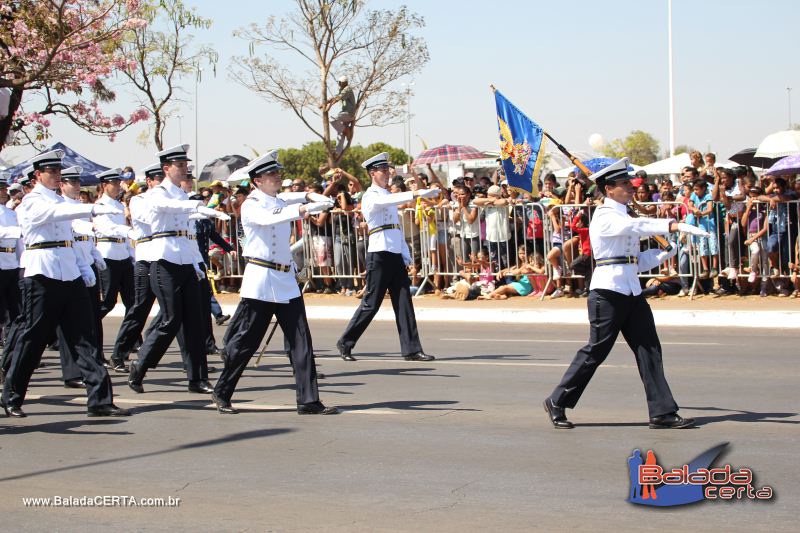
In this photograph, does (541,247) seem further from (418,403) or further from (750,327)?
(418,403)

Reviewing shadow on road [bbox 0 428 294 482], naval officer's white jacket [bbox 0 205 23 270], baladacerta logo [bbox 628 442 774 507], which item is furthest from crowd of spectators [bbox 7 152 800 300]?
baladacerta logo [bbox 628 442 774 507]

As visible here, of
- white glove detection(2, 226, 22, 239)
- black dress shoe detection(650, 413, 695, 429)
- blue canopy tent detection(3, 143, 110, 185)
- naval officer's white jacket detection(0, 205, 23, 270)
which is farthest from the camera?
blue canopy tent detection(3, 143, 110, 185)

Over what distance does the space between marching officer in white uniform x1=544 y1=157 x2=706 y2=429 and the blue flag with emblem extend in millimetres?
8468

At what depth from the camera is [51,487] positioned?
23.6 feet

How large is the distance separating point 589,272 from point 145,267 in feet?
28.2

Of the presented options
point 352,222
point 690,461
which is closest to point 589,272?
point 352,222

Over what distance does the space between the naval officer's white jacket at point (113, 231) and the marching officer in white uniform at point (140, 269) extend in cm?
16

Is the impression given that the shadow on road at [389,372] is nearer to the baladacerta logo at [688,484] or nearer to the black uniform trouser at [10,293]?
the black uniform trouser at [10,293]

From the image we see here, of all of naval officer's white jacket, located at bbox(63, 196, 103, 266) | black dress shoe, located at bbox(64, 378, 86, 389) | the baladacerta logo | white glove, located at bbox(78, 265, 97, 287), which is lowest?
the baladacerta logo

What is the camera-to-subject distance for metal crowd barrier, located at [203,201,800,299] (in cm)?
1738

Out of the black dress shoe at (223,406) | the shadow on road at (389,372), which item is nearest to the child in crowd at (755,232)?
the shadow on road at (389,372)

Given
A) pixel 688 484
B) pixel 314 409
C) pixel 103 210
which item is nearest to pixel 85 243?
pixel 103 210

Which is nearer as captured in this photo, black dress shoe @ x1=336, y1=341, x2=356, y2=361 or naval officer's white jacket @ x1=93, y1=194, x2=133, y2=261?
naval officer's white jacket @ x1=93, y1=194, x2=133, y2=261

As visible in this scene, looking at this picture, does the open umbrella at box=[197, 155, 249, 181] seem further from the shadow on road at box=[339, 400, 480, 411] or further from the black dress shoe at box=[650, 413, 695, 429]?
the black dress shoe at box=[650, 413, 695, 429]
